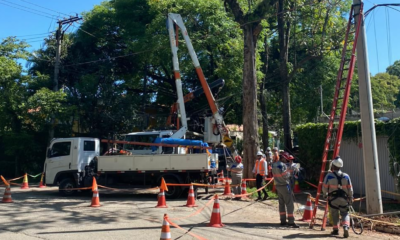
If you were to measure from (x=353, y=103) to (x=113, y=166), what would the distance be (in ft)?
84.3

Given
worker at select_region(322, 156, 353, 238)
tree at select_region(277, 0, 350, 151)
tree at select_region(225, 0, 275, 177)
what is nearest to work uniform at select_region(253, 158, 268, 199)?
tree at select_region(225, 0, 275, 177)

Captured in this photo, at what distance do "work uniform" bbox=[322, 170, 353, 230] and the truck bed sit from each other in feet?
20.5

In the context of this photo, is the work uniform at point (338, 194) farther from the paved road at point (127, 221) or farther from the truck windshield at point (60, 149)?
the truck windshield at point (60, 149)

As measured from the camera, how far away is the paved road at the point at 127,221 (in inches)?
336

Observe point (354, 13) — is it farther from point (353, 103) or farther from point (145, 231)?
point (353, 103)

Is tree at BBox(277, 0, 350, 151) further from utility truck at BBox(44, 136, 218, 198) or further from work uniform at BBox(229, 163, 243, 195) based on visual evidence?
utility truck at BBox(44, 136, 218, 198)

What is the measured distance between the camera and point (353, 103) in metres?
34.3

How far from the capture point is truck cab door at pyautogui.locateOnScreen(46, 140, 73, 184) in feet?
51.7

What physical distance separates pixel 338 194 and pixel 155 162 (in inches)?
308

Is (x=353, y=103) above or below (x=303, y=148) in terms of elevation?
above

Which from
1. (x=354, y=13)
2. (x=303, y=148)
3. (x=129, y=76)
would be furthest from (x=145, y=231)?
(x=129, y=76)

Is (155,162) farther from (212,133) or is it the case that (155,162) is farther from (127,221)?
(127,221)

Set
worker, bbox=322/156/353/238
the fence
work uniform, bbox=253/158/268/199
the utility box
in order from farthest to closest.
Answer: the utility box, work uniform, bbox=253/158/268/199, the fence, worker, bbox=322/156/353/238

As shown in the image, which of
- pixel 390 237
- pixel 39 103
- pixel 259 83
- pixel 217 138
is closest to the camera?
pixel 390 237
